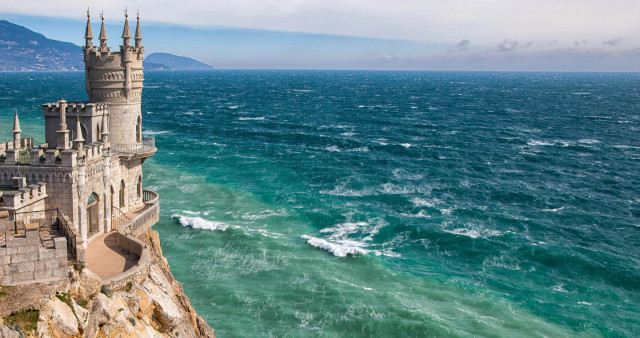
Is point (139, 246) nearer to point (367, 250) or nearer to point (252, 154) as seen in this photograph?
point (367, 250)

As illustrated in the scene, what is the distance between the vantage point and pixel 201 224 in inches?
2004

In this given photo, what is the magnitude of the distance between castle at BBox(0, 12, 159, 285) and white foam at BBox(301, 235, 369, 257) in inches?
627

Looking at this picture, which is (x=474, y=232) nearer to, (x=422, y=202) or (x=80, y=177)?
(x=422, y=202)

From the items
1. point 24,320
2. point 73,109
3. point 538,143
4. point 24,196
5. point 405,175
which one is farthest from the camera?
point 538,143

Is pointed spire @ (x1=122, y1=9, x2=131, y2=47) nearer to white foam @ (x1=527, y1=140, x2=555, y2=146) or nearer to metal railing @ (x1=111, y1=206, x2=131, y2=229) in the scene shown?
metal railing @ (x1=111, y1=206, x2=131, y2=229)

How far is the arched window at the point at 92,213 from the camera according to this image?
29577mm

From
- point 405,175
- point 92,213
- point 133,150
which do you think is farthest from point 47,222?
point 405,175

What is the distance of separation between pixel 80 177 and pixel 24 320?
10996 millimetres

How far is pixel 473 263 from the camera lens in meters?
45.7

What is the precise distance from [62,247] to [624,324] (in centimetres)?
3674

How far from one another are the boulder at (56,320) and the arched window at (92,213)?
1170 centimetres

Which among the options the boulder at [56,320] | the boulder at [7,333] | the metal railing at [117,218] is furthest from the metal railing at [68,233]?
the metal railing at [117,218]

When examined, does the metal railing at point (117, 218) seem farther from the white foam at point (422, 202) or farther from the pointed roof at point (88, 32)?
the white foam at point (422, 202)

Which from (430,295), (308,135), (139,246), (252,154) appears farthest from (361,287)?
(308,135)
